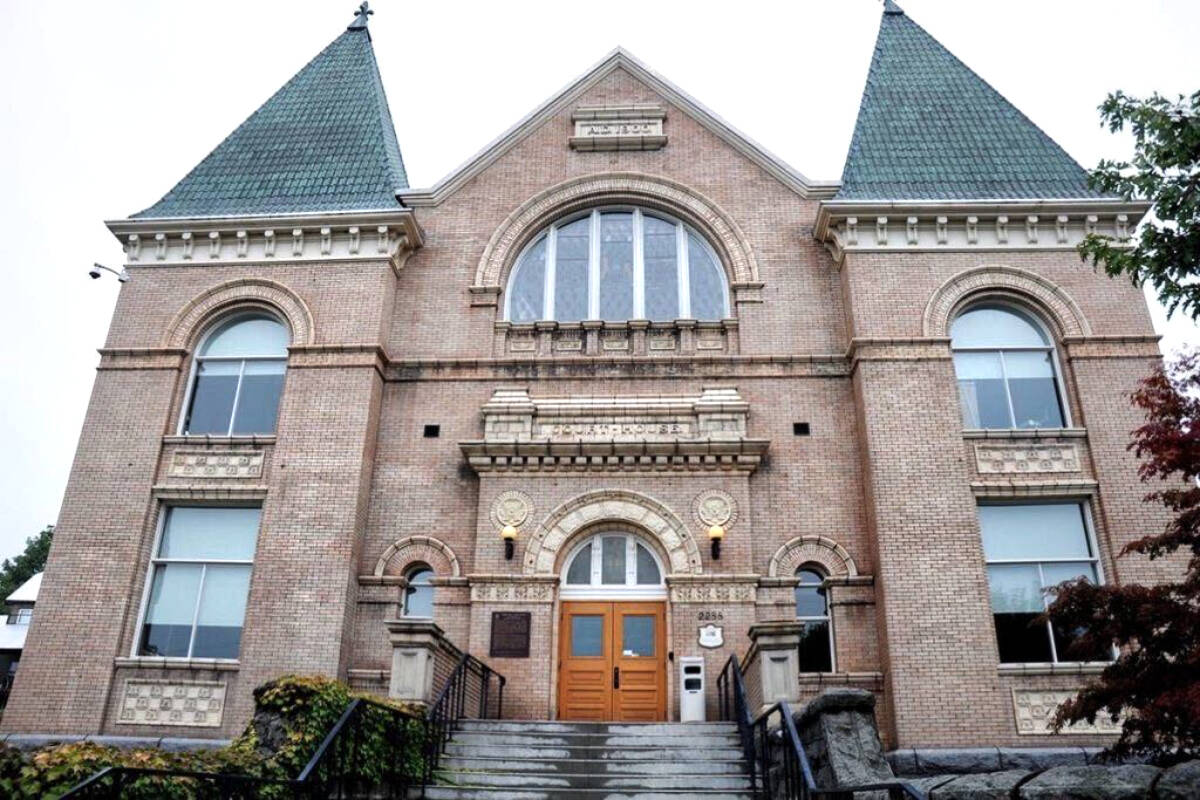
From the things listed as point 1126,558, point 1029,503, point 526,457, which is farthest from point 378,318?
point 1126,558

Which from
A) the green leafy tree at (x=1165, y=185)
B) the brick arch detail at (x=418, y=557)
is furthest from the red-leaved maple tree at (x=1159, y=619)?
the brick arch detail at (x=418, y=557)

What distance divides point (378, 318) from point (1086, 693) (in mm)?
12215

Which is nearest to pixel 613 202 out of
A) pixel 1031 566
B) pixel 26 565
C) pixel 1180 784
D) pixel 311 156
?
pixel 311 156

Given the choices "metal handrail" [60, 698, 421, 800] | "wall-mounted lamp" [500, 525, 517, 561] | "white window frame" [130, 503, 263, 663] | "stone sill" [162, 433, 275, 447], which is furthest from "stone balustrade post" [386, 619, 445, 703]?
"stone sill" [162, 433, 275, 447]

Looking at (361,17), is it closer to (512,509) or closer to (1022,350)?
(512,509)

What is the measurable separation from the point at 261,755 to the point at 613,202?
12.2 metres

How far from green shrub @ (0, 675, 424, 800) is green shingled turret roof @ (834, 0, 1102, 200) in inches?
477

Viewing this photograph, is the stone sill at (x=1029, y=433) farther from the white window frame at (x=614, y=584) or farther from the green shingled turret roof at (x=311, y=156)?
the green shingled turret roof at (x=311, y=156)

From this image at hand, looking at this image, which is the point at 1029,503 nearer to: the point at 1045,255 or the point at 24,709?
the point at 1045,255

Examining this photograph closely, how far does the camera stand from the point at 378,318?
1673 centimetres

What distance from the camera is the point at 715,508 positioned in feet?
50.7

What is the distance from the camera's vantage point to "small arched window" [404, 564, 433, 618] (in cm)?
1548

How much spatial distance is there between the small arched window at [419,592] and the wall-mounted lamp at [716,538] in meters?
4.65

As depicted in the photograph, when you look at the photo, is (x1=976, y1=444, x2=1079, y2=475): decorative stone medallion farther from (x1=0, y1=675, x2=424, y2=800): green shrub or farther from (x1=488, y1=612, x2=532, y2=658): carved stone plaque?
(x1=0, y1=675, x2=424, y2=800): green shrub
